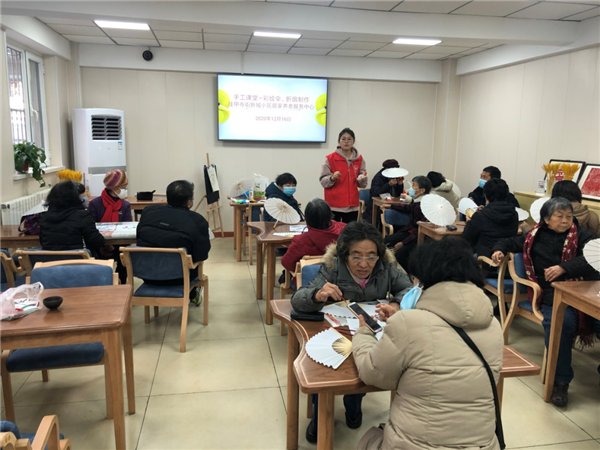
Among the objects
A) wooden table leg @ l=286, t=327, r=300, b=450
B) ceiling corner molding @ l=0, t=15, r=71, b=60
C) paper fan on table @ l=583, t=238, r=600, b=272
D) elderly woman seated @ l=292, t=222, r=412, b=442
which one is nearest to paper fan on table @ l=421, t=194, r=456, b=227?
paper fan on table @ l=583, t=238, r=600, b=272

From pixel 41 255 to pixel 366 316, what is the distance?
7.46 feet

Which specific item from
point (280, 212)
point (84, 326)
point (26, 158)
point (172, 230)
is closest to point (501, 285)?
point (280, 212)

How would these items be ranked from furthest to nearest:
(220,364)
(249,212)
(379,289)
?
(249,212)
(220,364)
(379,289)

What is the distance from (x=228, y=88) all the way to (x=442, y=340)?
6.13 meters

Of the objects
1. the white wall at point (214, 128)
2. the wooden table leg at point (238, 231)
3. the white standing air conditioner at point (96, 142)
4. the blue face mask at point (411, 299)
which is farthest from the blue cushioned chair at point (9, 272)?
the white wall at point (214, 128)

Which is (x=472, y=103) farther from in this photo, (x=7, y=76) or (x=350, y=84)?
(x=7, y=76)

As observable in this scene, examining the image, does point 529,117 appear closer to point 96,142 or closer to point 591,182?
point 591,182

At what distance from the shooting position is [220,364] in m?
3.08

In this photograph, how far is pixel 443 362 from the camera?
4.33ft

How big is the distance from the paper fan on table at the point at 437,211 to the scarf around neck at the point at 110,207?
2797 mm

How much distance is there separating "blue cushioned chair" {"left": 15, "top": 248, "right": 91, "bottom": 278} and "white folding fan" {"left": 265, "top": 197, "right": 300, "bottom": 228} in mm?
1594

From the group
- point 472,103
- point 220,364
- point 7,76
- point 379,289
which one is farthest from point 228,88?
point 379,289

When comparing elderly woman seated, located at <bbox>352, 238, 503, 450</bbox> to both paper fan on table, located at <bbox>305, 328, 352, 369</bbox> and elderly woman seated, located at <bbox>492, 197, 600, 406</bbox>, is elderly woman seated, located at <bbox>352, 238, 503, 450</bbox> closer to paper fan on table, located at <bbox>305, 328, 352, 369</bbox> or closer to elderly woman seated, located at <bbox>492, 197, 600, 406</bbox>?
paper fan on table, located at <bbox>305, 328, 352, 369</bbox>

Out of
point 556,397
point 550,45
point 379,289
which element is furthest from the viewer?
point 550,45
